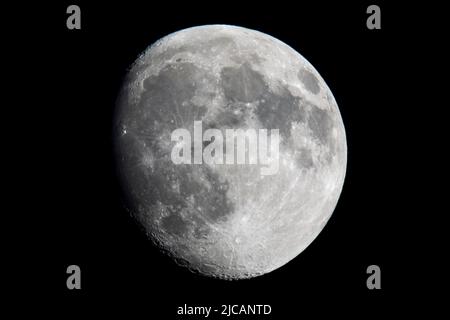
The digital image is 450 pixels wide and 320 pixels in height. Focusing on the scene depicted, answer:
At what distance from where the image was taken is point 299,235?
19.8ft

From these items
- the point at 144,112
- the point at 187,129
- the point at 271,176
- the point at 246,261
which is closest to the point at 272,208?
the point at 271,176

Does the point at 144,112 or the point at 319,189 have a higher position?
the point at 144,112

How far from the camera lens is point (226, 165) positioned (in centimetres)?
550

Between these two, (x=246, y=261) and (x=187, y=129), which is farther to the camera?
(x=246, y=261)

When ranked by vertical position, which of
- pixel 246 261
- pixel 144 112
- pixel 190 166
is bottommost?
pixel 246 261

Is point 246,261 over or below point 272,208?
below

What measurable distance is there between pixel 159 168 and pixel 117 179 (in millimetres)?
550

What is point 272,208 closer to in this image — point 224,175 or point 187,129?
point 224,175

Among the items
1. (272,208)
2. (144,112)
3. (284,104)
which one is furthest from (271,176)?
(144,112)

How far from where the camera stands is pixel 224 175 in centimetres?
552

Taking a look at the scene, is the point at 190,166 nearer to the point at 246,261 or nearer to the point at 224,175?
the point at 224,175

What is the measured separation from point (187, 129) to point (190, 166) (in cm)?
32

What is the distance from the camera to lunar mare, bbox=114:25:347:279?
5574 millimetres

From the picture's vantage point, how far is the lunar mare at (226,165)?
219 inches
